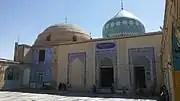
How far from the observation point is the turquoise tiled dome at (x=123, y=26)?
22.2 m

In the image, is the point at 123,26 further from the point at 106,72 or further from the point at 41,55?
the point at 41,55

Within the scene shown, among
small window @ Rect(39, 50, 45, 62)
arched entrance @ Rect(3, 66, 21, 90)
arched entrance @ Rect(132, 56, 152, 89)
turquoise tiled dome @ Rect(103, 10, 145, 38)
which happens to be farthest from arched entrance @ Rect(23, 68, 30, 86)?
arched entrance @ Rect(132, 56, 152, 89)

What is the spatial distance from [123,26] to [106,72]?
5.80 meters

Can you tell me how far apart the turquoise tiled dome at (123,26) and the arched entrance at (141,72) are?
502 cm

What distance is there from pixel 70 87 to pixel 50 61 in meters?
3.79

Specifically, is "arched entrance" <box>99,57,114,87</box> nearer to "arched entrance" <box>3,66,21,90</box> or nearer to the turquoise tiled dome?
the turquoise tiled dome

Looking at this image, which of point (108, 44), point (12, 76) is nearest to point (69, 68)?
point (108, 44)

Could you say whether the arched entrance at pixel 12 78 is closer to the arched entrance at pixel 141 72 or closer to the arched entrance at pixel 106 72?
the arched entrance at pixel 106 72

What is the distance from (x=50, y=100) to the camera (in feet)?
37.9

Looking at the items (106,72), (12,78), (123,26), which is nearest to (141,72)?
(106,72)

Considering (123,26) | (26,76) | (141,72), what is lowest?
(26,76)

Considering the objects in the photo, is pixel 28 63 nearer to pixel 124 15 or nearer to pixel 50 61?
pixel 50 61

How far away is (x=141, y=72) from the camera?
723 inches

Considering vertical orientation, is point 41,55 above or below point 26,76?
above
